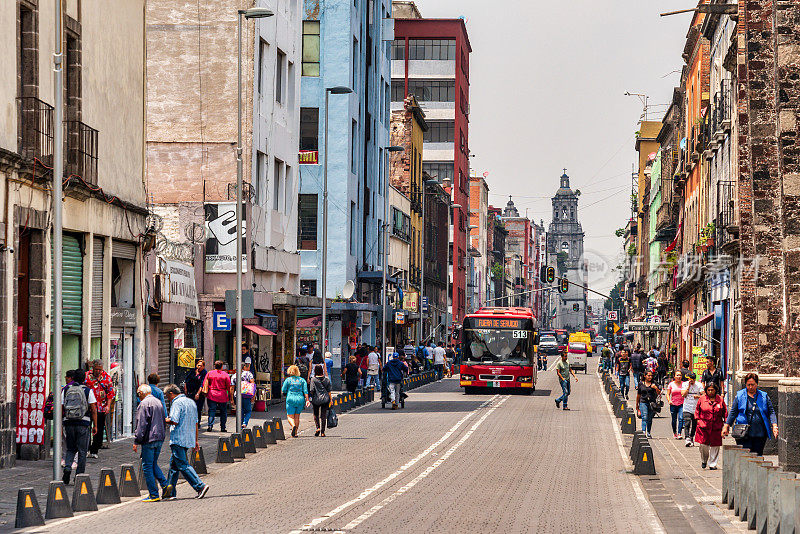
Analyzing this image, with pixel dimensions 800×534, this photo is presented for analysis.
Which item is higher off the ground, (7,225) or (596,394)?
(7,225)

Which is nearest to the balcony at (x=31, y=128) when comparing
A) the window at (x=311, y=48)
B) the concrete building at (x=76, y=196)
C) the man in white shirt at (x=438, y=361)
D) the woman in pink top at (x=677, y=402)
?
the concrete building at (x=76, y=196)

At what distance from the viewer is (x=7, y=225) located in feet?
70.1

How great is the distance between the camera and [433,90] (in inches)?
4210

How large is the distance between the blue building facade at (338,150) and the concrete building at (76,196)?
840 inches

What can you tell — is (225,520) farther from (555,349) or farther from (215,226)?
(555,349)

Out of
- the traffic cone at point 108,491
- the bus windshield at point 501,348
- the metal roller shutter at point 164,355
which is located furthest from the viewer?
the bus windshield at point 501,348

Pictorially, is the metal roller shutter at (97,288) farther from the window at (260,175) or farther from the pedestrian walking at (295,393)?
the window at (260,175)

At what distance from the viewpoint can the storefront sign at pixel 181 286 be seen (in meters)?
30.3

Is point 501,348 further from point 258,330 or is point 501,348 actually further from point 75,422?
point 75,422

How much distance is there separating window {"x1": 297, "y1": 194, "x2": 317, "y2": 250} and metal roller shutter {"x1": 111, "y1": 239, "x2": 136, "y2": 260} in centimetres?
2528

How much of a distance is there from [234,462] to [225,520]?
7.89 meters

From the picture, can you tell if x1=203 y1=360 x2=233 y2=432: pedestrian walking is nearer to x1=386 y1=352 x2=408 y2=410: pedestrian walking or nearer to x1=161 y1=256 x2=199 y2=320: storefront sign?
x1=161 y1=256 x2=199 y2=320: storefront sign

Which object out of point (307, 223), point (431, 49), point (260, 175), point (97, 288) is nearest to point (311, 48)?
point (307, 223)

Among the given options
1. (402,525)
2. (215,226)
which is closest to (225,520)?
(402,525)
